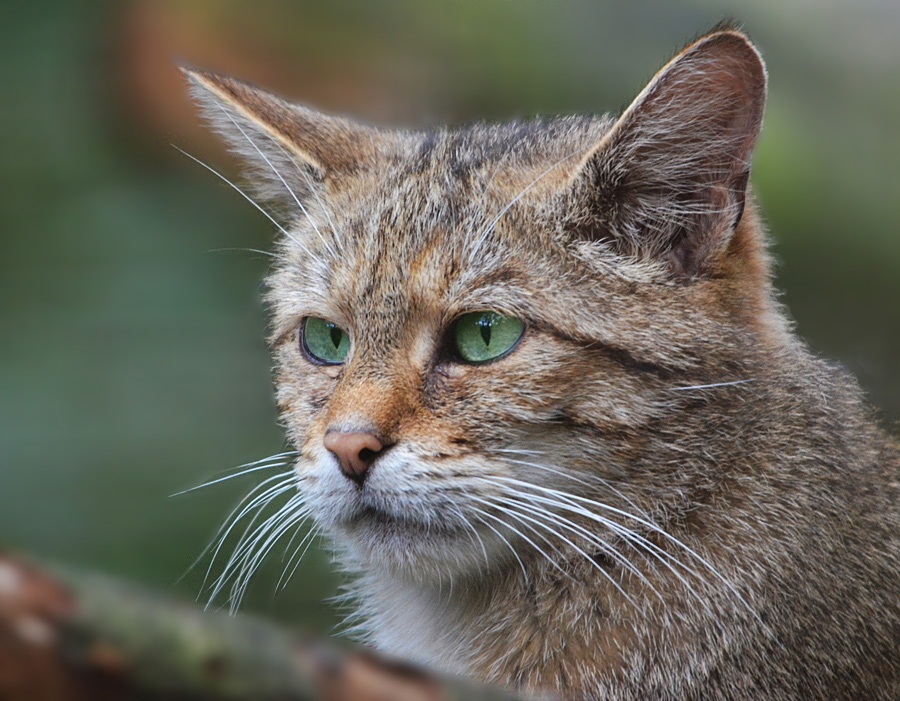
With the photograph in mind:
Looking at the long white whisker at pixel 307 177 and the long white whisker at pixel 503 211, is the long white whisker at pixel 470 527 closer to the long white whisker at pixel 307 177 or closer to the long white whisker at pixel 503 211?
the long white whisker at pixel 503 211

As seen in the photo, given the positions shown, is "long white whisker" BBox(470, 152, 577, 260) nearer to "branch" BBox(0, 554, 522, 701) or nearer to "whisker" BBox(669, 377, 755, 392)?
"whisker" BBox(669, 377, 755, 392)

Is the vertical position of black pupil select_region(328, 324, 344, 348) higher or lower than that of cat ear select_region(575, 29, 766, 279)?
lower

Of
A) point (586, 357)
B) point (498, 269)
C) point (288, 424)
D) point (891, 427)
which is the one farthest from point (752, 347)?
point (288, 424)

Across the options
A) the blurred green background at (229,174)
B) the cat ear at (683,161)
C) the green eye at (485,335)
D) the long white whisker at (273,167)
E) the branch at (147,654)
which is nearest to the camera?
the branch at (147,654)

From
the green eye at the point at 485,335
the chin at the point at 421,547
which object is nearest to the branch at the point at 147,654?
the chin at the point at 421,547

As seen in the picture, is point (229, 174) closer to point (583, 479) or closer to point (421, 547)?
point (421, 547)

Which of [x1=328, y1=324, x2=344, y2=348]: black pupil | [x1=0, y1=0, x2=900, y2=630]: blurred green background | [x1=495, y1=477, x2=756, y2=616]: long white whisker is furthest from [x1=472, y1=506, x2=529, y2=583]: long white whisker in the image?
[x1=0, y1=0, x2=900, y2=630]: blurred green background
